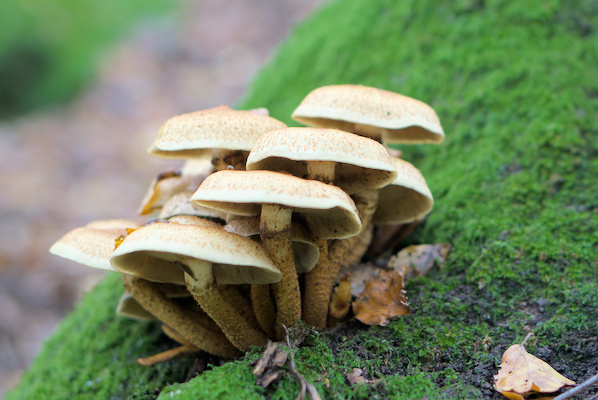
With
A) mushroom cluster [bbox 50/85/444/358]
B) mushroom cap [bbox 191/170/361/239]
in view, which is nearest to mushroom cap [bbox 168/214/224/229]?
mushroom cluster [bbox 50/85/444/358]

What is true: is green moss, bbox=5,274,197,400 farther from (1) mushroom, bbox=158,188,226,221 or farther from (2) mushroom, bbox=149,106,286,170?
(2) mushroom, bbox=149,106,286,170

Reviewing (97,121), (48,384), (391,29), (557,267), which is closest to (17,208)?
(97,121)

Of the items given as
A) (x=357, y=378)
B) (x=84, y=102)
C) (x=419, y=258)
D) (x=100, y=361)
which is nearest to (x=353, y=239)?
(x=419, y=258)

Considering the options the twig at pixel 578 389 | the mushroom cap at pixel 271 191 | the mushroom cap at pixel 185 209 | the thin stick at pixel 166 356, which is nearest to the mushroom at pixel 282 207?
the mushroom cap at pixel 271 191

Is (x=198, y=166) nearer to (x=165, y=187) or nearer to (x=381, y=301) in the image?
(x=165, y=187)

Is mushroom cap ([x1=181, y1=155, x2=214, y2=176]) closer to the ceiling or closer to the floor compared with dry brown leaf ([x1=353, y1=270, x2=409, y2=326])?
closer to the ceiling

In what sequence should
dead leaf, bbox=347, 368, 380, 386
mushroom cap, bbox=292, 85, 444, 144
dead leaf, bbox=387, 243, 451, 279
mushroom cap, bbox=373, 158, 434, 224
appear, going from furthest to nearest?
dead leaf, bbox=387, 243, 451, 279 → mushroom cap, bbox=373, 158, 434, 224 → mushroom cap, bbox=292, 85, 444, 144 → dead leaf, bbox=347, 368, 380, 386
